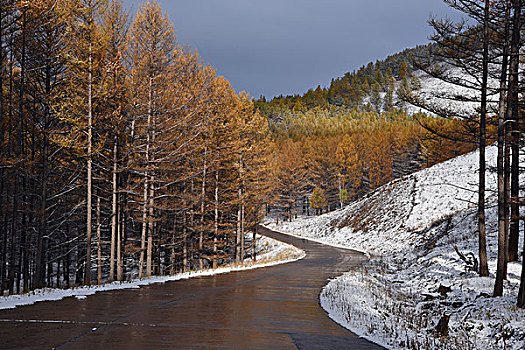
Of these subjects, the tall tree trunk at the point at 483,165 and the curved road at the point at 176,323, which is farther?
the tall tree trunk at the point at 483,165

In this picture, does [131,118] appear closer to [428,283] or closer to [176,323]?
[176,323]

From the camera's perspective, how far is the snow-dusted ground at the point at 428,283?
10.0m

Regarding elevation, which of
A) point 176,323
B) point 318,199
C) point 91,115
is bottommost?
point 176,323

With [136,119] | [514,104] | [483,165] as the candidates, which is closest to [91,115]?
[136,119]

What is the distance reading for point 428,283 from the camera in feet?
61.3

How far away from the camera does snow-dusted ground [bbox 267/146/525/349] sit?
1000cm

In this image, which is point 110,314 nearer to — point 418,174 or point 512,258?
point 512,258

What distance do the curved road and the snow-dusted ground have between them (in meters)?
1.07

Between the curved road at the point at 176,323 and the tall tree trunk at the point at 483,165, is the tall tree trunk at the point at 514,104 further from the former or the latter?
the curved road at the point at 176,323

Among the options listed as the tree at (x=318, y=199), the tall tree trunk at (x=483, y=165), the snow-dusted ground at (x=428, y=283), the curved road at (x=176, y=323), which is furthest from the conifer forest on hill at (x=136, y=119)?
the tree at (x=318, y=199)

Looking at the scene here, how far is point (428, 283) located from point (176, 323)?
1421 centimetres

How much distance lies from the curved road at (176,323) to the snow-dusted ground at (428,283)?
3.52 feet

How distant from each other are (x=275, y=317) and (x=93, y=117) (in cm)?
1324

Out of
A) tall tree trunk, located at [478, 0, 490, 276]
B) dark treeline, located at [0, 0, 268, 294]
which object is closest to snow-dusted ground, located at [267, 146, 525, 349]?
tall tree trunk, located at [478, 0, 490, 276]
